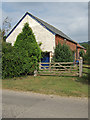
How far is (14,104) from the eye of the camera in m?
5.27

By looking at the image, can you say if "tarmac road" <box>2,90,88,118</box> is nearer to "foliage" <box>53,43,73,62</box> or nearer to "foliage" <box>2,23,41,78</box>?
"foliage" <box>2,23,41,78</box>

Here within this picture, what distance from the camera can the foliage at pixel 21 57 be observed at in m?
10.4

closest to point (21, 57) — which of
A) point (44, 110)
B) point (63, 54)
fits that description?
point (63, 54)

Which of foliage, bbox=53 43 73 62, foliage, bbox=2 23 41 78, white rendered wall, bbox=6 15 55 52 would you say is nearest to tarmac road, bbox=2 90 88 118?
foliage, bbox=2 23 41 78

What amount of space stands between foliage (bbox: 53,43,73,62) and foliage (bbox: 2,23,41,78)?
2801mm

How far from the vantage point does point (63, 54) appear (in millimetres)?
14234

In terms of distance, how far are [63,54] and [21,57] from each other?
5241 mm

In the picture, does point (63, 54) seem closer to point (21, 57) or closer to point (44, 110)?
point (21, 57)

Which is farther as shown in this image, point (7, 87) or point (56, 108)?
point (7, 87)

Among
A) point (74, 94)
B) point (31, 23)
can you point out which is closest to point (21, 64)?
point (74, 94)

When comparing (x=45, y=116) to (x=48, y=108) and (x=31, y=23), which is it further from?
(x=31, y=23)

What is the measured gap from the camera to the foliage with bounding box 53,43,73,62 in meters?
14.2

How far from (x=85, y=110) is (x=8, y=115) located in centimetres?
261

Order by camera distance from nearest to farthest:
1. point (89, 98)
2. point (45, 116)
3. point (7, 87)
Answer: point (45, 116) < point (89, 98) < point (7, 87)
